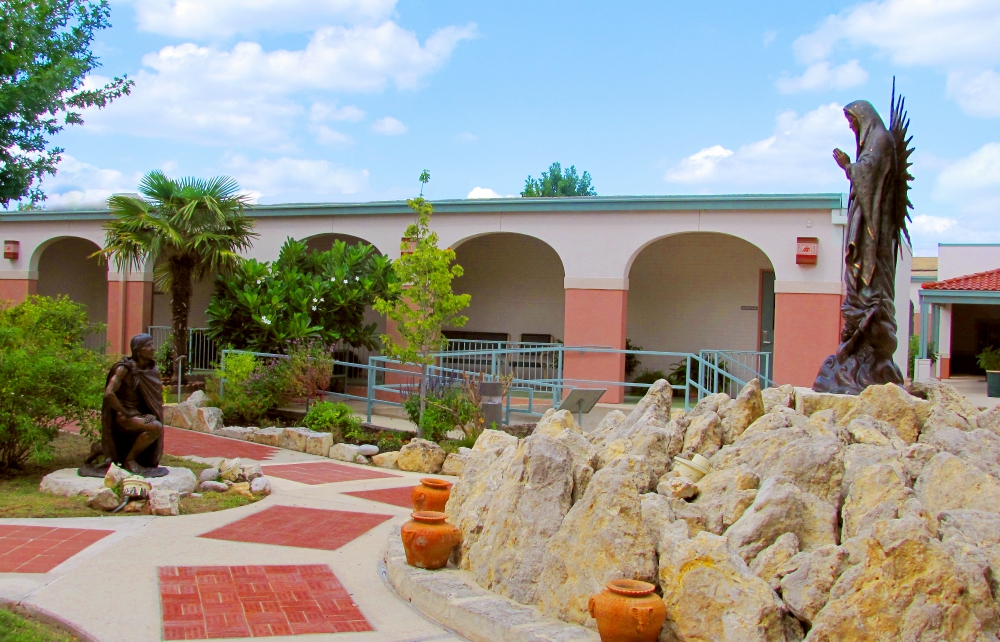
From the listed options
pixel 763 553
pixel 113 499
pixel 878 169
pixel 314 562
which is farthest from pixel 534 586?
pixel 878 169

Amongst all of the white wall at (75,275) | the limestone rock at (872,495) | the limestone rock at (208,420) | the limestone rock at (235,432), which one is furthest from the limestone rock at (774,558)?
the white wall at (75,275)

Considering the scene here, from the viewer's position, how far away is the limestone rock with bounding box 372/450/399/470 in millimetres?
10703

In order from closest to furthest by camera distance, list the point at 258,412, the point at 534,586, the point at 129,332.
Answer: the point at 534,586 < the point at 258,412 < the point at 129,332

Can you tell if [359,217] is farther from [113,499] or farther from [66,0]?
[113,499]

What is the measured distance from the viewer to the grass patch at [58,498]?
7.21 metres

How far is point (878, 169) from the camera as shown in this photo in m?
8.58

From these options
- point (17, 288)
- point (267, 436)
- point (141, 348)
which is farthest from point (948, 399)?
point (17, 288)

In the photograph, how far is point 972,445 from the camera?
6828mm

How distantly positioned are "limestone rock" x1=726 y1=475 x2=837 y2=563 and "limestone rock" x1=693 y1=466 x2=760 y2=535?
0.52 feet

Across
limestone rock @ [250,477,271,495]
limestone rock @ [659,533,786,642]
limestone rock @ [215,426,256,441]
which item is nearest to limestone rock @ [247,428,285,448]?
limestone rock @ [215,426,256,441]

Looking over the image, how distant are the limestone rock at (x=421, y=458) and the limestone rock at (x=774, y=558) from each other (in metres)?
6.24

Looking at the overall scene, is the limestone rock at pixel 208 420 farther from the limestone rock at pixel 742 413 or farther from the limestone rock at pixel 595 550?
the limestone rock at pixel 595 550

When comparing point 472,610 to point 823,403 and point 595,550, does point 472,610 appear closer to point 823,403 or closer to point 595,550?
point 595,550

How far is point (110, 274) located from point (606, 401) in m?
12.3
